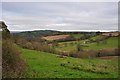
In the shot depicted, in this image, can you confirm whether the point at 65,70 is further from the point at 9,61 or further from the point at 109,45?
the point at 109,45

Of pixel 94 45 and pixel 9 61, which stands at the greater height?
pixel 94 45

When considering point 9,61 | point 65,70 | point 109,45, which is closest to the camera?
point 9,61

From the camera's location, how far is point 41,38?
47.3 meters

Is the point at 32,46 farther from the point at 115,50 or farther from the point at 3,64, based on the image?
the point at 3,64

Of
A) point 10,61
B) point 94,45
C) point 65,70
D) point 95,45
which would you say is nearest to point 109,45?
point 95,45

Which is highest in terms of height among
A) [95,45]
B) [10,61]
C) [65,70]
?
[95,45]

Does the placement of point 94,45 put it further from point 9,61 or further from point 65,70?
point 9,61

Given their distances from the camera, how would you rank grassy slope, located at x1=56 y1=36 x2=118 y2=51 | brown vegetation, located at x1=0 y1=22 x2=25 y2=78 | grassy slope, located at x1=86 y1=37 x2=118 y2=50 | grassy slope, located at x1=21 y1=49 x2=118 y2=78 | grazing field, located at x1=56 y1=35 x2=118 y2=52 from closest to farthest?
1. brown vegetation, located at x1=0 y1=22 x2=25 y2=78
2. grassy slope, located at x1=21 y1=49 x2=118 y2=78
3. grassy slope, located at x1=56 y1=36 x2=118 y2=51
4. grassy slope, located at x1=86 y1=37 x2=118 y2=50
5. grazing field, located at x1=56 y1=35 x2=118 y2=52

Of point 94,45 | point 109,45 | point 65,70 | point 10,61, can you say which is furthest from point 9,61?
point 94,45

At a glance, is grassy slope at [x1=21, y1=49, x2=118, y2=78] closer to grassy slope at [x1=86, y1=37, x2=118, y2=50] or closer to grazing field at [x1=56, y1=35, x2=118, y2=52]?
grassy slope at [x1=86, y1=37, x2=118, y2=50]

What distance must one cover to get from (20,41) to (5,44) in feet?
76.5

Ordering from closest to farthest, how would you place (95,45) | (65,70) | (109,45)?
(65,70) < (109,45) < (95,45)

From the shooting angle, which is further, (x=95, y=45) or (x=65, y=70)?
(x=95, y=45)

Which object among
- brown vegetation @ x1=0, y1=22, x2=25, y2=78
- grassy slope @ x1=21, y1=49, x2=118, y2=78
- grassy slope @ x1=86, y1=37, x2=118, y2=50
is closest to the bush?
brown vegetation @ x1=0, y1=22, x2=25, y2=78
